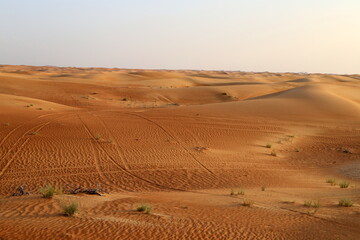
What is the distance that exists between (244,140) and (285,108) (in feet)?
34.4

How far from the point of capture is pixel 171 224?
6.99 m

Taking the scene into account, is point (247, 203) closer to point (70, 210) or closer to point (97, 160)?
point (70, 210)

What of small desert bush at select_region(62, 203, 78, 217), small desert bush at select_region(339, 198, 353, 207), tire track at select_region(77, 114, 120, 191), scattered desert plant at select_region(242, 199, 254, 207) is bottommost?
tire track at select_region(77, 114, 120, 191)

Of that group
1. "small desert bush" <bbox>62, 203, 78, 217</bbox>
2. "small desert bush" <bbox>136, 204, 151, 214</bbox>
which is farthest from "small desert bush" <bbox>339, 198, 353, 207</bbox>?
"small desert bush" <bbox>62, 203, 78, 217</bbox>

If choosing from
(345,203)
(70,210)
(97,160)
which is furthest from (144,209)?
(97,160)

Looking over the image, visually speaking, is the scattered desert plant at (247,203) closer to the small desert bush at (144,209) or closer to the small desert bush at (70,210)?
the small desert bush at (144,209)

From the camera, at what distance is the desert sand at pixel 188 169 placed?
6.97 metres

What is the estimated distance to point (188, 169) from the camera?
1409cm

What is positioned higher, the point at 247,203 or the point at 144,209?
the point at 144,209

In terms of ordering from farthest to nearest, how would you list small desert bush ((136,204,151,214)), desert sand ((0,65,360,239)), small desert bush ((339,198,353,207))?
1. small desert bush ((339,198,353,207))
2. small desert bush ((136,204,151,214))
3. desert sand ((0,65,360,239))

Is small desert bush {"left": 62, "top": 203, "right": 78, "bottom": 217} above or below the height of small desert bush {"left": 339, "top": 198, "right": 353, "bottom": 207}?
above

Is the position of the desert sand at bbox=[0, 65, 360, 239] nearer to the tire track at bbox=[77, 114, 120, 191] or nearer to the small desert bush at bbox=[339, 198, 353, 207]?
the tire track at bbox=[77, 114, 120, 191]

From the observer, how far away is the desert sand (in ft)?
22.9

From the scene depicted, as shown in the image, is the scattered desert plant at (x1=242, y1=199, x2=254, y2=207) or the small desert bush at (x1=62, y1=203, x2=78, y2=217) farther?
the scattered desert plant at (x1=242, y1=199, x2=254, y2=207)
